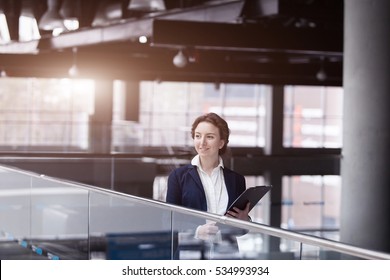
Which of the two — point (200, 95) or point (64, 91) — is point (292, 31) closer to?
point (64, 91)

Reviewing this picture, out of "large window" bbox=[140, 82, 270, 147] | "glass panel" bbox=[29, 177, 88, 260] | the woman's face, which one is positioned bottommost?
"glass panel" bbox=[29, 177, 88, 260]

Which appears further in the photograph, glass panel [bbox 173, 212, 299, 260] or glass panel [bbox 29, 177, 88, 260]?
glass panel [bbox 29, 177, 88, 260]

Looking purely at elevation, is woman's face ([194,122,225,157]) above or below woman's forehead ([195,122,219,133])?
below

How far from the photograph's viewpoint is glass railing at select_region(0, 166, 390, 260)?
4059 mm

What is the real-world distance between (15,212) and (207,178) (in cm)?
525

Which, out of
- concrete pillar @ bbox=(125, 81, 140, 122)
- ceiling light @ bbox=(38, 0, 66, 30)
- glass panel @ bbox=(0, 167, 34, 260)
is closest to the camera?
glass panel @ bbox=(0, 167, 34, 260)

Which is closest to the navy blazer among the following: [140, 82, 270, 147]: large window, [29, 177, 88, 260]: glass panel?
[29, 177, 88, 260]: glass panel

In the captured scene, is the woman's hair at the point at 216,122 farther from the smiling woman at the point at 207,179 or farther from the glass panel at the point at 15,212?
the glass panel at the point at 15,212

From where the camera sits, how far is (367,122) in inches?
326

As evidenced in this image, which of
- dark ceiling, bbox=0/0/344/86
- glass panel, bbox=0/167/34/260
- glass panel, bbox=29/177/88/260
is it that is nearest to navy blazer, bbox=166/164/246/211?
glass panel, bbox=29/177/88/260

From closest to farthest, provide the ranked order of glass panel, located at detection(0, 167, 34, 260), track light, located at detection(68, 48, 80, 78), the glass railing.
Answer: the glass railing < glass panel, located at detection(0, 167, 34, 260) < track light, located at detection(68, 48, 80, 78)

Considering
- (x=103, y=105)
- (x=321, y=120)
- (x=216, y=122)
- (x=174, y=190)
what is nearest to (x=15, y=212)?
(x=174, y=190)

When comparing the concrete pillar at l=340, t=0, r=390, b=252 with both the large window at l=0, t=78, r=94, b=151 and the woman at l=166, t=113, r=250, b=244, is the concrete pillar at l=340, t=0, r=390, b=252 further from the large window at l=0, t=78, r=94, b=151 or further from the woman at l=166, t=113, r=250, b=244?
the large window at l=0, t=78, r=94, b=151

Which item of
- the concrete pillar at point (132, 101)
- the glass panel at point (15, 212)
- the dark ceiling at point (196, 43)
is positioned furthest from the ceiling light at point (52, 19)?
the concrete pillar at point (132, 101)
